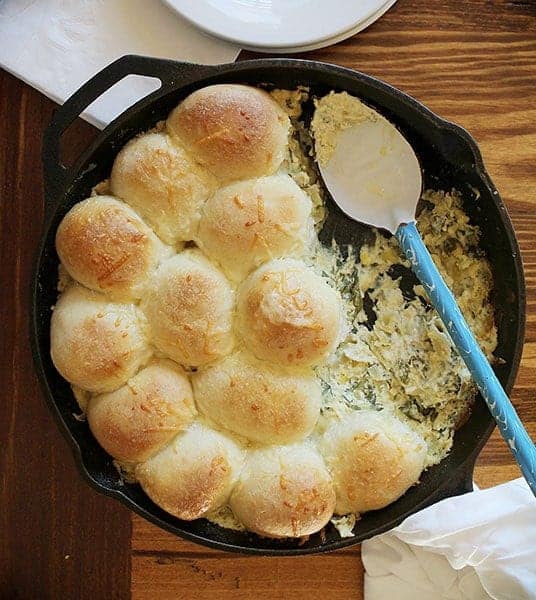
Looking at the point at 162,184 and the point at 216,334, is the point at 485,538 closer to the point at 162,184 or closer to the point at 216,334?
the point at 216,334

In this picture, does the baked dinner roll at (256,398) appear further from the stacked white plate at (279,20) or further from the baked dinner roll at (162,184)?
the stacked white plate at (279,20)

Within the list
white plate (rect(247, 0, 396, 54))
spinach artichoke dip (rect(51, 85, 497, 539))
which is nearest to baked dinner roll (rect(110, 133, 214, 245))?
spinach artichoke dip (rect(51, 85, 497, 539))

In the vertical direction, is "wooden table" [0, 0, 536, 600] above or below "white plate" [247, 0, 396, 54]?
below

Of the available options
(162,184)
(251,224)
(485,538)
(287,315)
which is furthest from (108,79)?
(485,538)

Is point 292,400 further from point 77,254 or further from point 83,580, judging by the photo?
point 83,580

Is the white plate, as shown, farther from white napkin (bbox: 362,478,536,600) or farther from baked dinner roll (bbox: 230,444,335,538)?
white napkin (bbox: 362,478,536,600)

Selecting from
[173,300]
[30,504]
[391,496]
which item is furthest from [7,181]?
[391,496]
